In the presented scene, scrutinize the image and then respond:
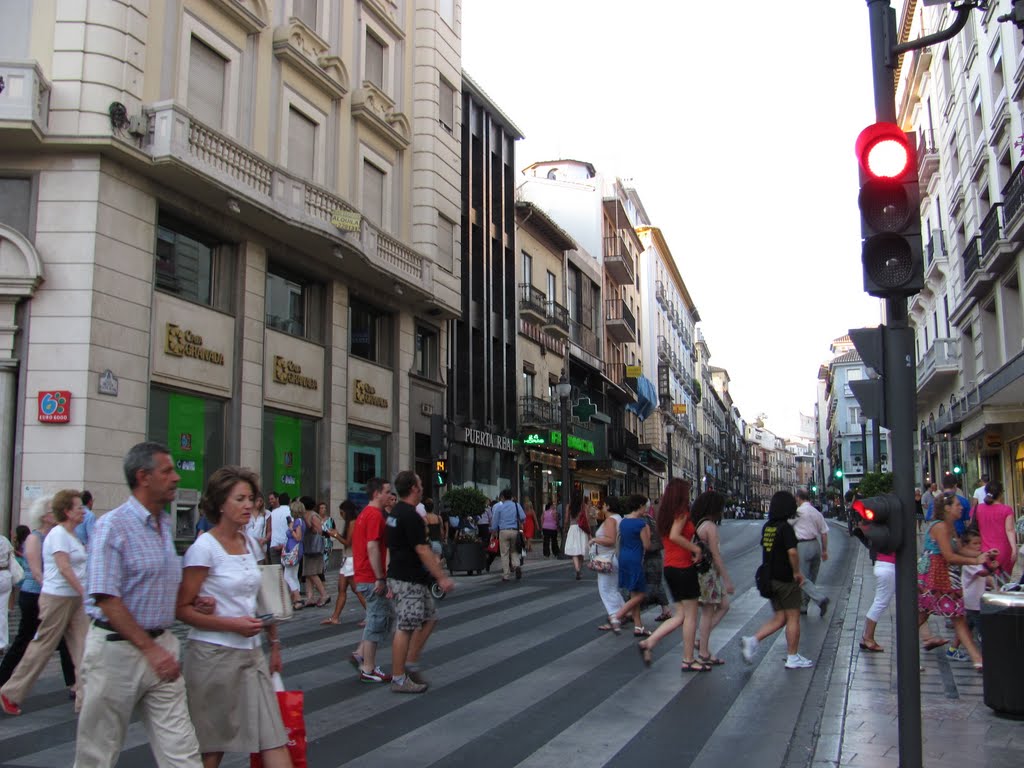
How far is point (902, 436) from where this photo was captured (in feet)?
16.9

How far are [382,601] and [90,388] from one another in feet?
26.6

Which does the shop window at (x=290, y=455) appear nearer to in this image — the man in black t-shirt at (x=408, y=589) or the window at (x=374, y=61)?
the window at (x=374, y=61)

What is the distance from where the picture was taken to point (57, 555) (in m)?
7.48

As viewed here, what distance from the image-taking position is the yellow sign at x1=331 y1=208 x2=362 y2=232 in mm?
20453

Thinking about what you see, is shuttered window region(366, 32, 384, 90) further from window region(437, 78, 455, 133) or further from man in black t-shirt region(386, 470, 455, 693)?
man in black t-shirt region(386, 470, 455, 693)

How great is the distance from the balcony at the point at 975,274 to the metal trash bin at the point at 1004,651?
21.6m

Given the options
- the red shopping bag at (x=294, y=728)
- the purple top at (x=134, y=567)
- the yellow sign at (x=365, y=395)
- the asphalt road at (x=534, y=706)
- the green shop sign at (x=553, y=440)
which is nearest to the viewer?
the purple top at (x=134, y=567)

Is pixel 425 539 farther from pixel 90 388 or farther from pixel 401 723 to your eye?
pixel 90 388

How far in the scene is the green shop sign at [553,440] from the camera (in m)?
33.6

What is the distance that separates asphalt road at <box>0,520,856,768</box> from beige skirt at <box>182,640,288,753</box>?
69.8 inches

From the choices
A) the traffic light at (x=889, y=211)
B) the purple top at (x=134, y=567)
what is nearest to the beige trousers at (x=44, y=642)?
the purple top at (x=134, y=567)

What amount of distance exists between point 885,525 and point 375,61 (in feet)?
72.7

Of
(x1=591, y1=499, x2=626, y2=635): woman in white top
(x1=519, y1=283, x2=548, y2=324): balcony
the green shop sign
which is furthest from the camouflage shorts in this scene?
(x1=519, y1=283, x2=548, y2=324): balcony

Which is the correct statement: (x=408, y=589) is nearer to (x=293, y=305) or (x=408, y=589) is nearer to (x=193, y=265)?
(x=193, y=265)
